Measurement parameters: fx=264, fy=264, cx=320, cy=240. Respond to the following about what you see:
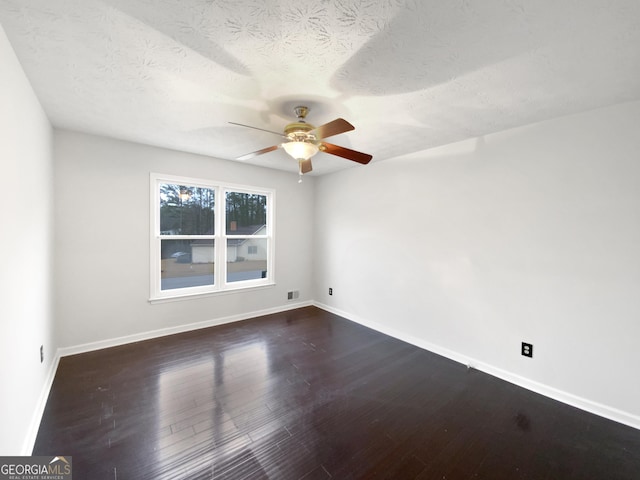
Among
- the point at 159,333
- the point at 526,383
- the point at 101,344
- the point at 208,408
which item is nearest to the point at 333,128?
the point at 208,408

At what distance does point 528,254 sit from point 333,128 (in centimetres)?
225

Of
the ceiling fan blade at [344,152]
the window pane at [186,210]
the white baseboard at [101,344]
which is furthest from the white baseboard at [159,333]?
the ceiling fan blade at [344,152]

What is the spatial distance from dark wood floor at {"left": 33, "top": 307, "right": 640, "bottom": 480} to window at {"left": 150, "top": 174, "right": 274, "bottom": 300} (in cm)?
106

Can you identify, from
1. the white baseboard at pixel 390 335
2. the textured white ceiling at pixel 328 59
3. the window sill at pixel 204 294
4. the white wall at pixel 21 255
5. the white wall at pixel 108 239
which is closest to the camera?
the textured white ceiling at pixel 328 59

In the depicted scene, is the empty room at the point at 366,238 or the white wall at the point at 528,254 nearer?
the empty room at the point at 366,238

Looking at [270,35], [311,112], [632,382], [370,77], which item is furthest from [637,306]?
[270,35]

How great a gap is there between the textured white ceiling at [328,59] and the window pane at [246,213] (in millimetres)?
1715

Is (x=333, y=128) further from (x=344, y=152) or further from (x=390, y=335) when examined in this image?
→ (x=390, y=335)

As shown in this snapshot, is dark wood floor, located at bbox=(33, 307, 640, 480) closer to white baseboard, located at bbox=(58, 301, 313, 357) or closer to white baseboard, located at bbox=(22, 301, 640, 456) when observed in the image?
white baseboard, located at bbox=(22, 301, 640, 456)

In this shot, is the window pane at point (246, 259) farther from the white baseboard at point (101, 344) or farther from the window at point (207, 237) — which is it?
the white baseboard at point (101, 344)

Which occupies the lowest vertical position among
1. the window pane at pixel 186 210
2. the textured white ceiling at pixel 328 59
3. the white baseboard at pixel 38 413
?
the white baseboard at pixel 38 413

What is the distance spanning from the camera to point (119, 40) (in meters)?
1.47

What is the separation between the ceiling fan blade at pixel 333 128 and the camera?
5.80 feet

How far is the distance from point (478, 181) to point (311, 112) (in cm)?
196
